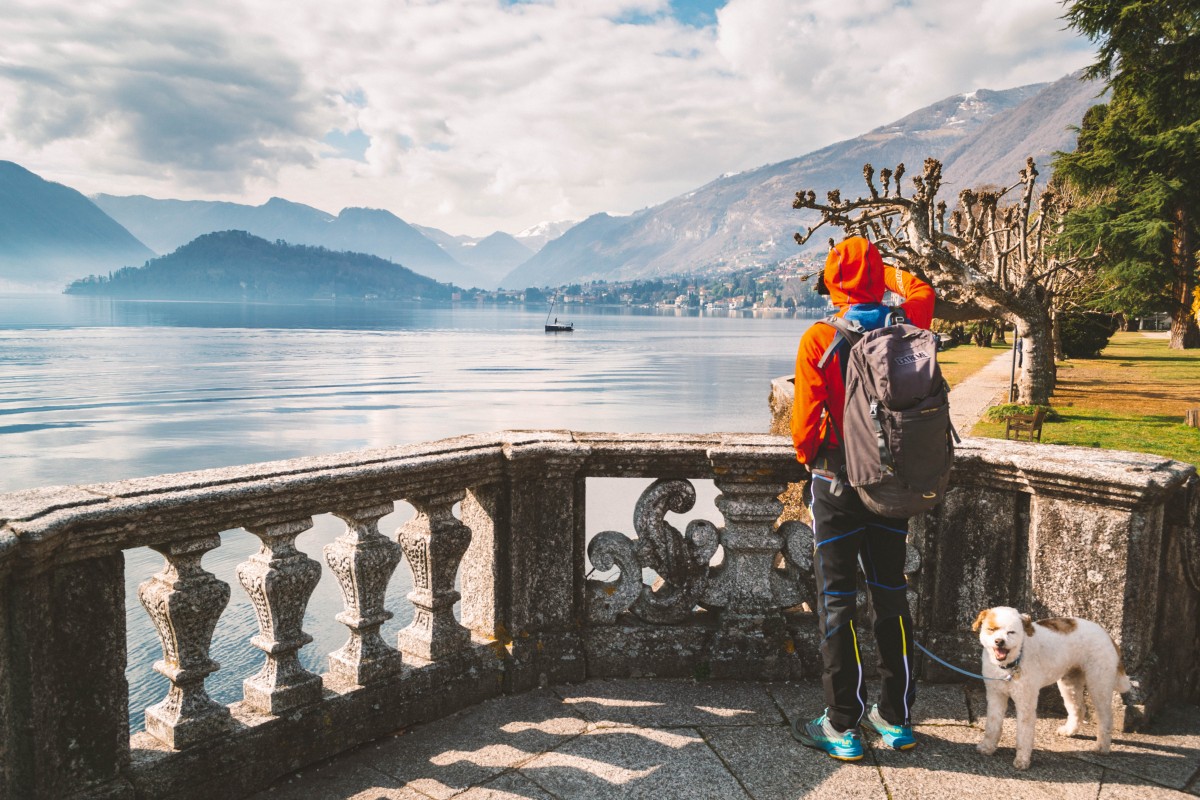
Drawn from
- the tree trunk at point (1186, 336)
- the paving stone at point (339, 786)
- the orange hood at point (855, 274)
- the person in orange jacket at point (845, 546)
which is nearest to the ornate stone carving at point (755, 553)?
the person in orange jacket at point (845, 546)

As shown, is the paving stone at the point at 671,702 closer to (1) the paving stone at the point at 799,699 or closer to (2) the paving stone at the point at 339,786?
(1) the paving stone at the point at 799,699

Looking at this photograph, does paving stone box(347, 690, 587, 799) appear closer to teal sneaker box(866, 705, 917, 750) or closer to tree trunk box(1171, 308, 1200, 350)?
teal sneaker box(866, 705, 917, 750)

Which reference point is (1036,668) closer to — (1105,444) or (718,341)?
(1105,444)

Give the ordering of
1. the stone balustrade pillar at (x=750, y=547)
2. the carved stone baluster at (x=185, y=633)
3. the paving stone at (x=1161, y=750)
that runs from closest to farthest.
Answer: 1. the carved stone baluster at (x=185, y=633)
2. the paving stone at (x=1161, y=750)
3. the stone balustrade pillar at (x=750, y=547)

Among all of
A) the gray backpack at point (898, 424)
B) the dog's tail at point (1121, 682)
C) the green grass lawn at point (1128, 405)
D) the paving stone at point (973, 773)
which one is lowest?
the green grass lawn at point (1128, 405)

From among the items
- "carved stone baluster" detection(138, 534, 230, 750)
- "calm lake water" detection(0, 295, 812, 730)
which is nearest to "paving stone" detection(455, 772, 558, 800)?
"carved stone baluster" detection(138, 534, 230, 750)

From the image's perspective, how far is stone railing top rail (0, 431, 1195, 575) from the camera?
8.71 ft

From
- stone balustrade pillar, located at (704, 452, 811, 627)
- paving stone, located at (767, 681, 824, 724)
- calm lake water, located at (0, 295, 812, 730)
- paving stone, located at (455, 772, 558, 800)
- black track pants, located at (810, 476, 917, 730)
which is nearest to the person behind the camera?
paving stone, located at (455, 772, 558, 800)

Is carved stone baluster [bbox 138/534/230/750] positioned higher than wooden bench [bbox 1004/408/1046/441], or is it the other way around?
carved stone baluster [bbox 138/534/230/750]

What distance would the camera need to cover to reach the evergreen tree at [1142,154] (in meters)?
19.7

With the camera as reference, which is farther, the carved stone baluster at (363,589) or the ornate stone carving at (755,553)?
the ornate stone carving at (755,553)

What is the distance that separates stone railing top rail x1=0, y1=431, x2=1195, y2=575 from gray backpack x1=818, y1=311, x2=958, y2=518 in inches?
29.5

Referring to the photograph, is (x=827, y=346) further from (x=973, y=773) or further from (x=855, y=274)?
(x=973, y=773)

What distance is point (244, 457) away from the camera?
984 inches
